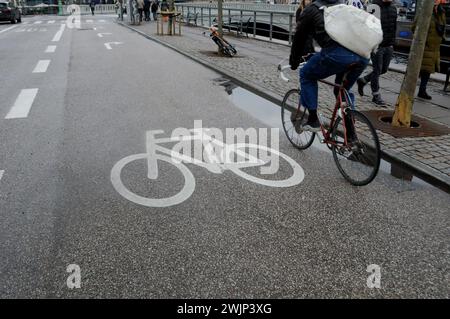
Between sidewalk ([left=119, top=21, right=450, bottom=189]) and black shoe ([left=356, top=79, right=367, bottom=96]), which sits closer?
sidewalk ([left=119, top=21, right=450, bottom=189])

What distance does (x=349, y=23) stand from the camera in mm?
3926

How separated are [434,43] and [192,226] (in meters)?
6.37

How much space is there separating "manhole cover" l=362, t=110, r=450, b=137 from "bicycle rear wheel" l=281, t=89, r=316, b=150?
1.30 meters

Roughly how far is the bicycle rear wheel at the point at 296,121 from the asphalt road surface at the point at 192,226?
186 millimetres

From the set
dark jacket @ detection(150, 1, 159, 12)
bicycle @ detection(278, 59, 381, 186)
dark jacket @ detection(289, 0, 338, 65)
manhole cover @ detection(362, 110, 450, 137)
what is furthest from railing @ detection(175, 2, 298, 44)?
bicycle @ detection(278, 59, 381, 186)

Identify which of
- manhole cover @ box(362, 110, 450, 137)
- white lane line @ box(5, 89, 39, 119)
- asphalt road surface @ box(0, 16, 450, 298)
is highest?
white lane line @ box(5, 89, 39, 119)

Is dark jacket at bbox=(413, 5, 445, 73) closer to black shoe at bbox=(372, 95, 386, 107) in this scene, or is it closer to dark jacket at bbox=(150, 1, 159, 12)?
black shoe at bbox=(372, 95, 386, 107)

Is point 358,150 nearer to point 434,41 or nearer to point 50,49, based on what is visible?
point 434,41

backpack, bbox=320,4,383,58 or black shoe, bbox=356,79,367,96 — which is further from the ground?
backpack, bbox=320,4,383,58

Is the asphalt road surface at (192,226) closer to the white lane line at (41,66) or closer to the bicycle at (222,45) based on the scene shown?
the white lane line at (41,66)

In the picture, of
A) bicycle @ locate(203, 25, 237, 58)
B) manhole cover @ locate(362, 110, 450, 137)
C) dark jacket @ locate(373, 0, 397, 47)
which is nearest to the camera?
manhole cover @ locate(362, 110, 450, 137)

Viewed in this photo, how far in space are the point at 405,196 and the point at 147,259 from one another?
270 cm

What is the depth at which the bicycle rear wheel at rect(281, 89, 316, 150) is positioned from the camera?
5317 mm

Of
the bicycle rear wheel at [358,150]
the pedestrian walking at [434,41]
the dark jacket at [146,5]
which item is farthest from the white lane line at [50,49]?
the dark jacket at [146,5]
